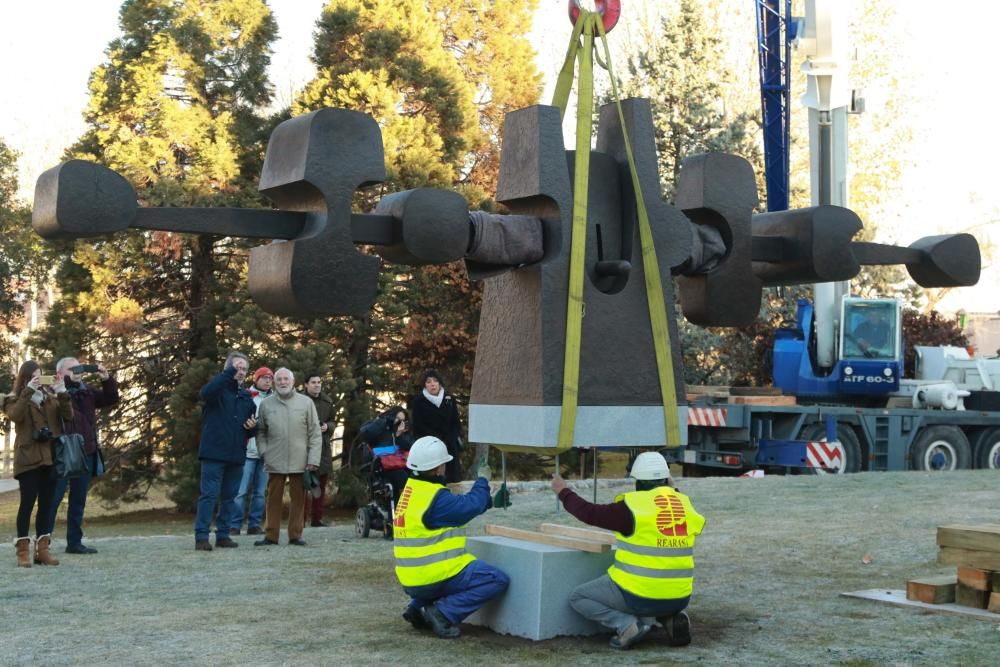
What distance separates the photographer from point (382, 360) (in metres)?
21.3

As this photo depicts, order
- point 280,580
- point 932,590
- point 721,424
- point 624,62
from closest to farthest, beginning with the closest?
point 932,590 → point 280,580 → point 721,424 → point 624,62

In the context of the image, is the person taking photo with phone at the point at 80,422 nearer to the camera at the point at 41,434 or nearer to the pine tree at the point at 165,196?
the camera at the point at 41,434

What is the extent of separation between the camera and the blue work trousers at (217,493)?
996 centimetres

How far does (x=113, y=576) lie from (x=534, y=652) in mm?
3944

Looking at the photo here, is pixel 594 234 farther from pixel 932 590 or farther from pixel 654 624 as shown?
pixel 932 590

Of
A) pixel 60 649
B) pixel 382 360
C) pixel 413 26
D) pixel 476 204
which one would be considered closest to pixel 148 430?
pixel 382 360

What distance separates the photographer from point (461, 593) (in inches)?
242

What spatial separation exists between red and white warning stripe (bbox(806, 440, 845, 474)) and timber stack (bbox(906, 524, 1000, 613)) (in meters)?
11.7

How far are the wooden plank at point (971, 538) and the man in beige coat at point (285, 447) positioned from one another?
5.40 metres

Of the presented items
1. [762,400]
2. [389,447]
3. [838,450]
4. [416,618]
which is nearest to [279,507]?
[389,447]

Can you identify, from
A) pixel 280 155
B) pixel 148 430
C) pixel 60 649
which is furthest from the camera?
pixel 148 430

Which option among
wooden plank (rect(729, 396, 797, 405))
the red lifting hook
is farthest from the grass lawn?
wooden plank (rect(729, 396, 797, 405))

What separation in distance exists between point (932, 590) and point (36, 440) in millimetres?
6036

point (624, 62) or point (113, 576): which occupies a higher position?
point (624, 62)
